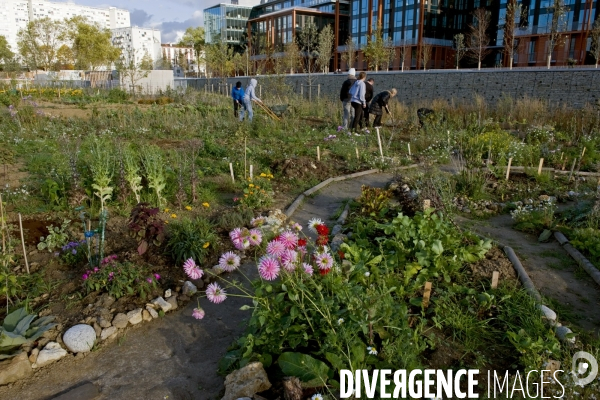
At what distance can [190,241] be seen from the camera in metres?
4.51

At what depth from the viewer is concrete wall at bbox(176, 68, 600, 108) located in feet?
61.1

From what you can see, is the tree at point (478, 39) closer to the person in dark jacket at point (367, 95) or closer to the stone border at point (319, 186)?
the person in dark jacket at point (367, 95)

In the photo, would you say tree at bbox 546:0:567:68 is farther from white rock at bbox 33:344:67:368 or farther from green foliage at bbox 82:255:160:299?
white rock at bbox 33:344:67:368

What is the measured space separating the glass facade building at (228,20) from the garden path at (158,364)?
2694 inches

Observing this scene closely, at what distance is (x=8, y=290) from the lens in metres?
3.74

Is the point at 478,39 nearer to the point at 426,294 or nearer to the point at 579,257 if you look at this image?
the point at 579,257

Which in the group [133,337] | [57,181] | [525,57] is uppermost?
[525,57]

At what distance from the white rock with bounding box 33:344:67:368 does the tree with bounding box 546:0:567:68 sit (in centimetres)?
3215

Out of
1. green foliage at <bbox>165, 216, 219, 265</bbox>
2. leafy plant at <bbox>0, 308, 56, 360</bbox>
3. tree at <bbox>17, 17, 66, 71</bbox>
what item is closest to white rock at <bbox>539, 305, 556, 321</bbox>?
green foliage at <bbox>165, 216, 219, 265</bbox>

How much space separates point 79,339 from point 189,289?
3.29 feet

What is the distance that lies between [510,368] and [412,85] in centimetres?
2388

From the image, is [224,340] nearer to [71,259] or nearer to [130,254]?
[130,254]

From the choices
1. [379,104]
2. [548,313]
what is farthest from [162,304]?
[379,104]

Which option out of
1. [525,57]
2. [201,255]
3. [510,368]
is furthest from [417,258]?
[525,57]
